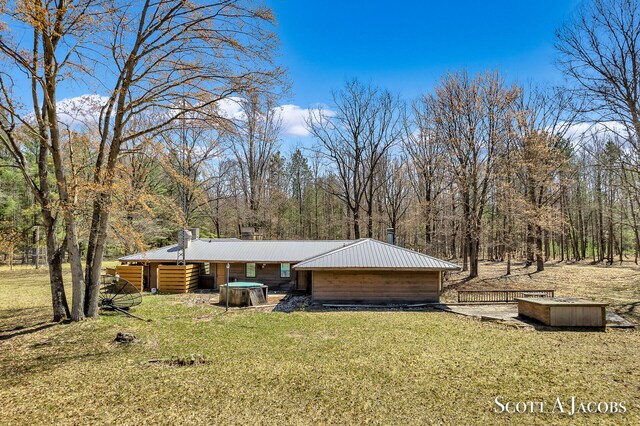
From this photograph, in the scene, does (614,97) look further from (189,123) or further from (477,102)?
(189,123)

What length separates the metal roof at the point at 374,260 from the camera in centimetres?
1574

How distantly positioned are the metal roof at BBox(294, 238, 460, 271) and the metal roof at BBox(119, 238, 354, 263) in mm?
3401

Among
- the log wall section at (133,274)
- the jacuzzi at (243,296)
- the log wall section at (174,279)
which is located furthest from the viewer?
the log wall section at (133,274)

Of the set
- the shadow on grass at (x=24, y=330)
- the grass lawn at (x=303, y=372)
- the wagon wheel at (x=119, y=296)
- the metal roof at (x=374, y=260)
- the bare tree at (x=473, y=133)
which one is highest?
the bare tree at (x=473, y=133)

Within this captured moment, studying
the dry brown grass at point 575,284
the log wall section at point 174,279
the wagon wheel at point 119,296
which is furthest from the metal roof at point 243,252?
the dry brown grass at point 575,284

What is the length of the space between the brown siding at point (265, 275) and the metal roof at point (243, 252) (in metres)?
0.57

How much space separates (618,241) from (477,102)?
2746cm

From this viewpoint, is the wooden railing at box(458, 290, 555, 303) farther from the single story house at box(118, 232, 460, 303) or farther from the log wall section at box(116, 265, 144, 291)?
the log wall section at box(116, 265, 144, 291)

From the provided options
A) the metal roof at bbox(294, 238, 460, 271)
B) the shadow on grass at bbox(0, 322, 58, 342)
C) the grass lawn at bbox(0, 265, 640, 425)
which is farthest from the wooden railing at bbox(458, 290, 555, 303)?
the shadow on grass at bbox(0, 322, 58, 342)

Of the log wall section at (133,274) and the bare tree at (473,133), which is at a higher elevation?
the bare tree at (473,133)

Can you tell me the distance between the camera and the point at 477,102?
74.1ft

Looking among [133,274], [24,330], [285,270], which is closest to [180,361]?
[24,330]

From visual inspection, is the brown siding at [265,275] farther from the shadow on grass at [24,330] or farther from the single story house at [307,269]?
the shadow on grass at [24,330]

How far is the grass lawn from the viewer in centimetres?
543
